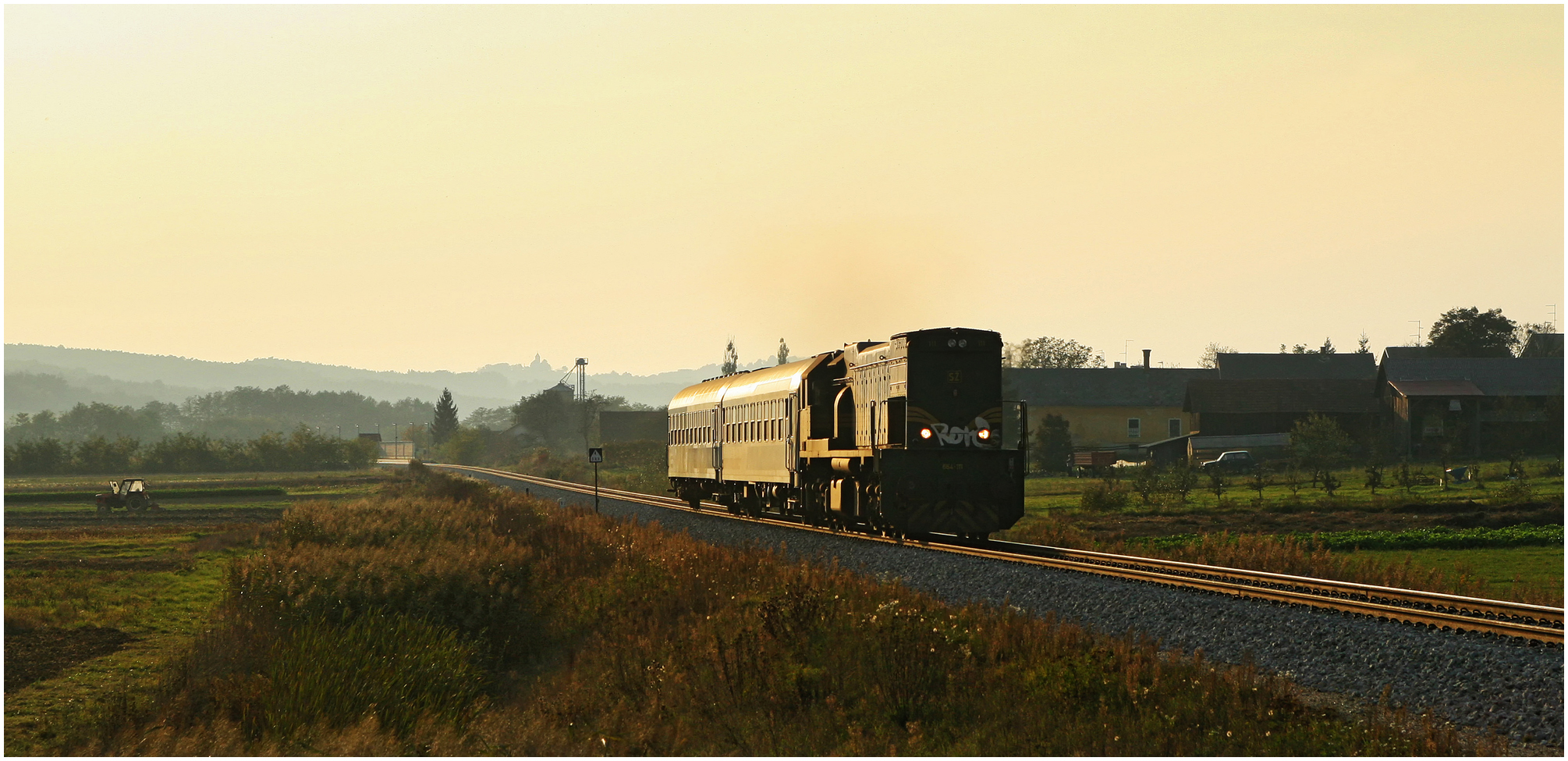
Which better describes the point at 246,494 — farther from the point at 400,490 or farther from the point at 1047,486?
the point at 1047,486

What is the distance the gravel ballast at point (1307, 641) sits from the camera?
35.1 feet

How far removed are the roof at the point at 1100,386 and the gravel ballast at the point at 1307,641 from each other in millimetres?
81397

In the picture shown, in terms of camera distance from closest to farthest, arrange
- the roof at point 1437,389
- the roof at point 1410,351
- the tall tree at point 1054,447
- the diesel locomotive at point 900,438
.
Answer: the diesel locomotive at point 900,438
the tall tree at point 1054,447
the roof at point 1437,389
the roof at point 1410,351

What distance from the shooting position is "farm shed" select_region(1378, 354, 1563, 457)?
258 ft

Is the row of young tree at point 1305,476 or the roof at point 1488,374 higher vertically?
the roof at point 1488,374

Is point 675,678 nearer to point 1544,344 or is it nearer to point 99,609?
point 99,609

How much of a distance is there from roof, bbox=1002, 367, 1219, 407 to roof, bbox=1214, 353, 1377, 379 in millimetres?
12558

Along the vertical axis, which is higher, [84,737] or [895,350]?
[895,350]

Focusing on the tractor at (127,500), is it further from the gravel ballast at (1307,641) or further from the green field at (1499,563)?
the green field at (1499,563)

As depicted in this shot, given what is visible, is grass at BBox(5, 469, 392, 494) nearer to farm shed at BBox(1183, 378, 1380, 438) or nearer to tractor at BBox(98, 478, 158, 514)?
tractor at BBox(98, 478, 158, 514)

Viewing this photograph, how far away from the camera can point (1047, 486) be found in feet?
208

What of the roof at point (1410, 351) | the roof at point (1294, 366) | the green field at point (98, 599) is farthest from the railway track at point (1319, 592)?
the roof at point (1410, 351)

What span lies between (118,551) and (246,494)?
38.9m

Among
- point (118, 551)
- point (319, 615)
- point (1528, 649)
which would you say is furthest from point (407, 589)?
point (118, 551)
